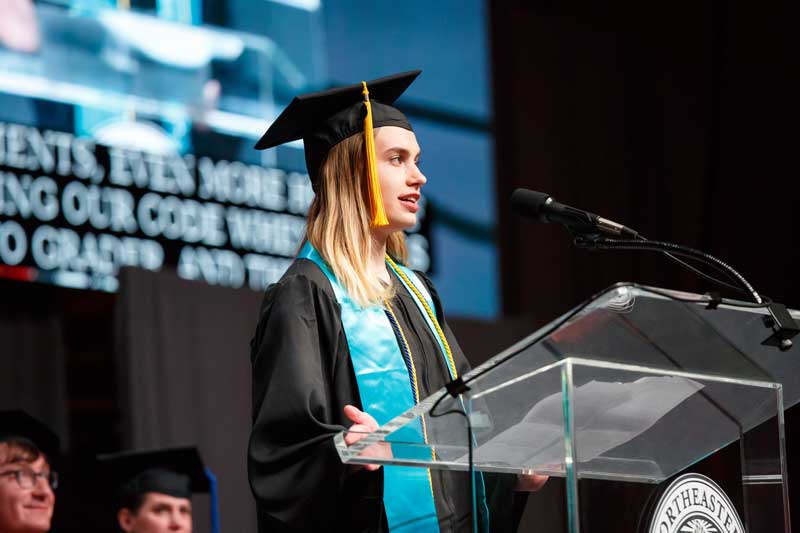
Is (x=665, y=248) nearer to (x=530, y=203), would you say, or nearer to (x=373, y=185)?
(x=530, y=203)

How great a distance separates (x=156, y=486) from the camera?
4.84 metres

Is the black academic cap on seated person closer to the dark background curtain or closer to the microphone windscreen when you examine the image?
the microphone windscreen

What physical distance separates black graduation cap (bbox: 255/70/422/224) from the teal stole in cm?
27

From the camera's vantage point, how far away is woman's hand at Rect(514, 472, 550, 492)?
84.0 inches

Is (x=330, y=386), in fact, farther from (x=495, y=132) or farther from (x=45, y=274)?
(x=495, y=132)

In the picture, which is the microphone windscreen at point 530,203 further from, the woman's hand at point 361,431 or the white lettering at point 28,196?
the white lettering at point 28,196

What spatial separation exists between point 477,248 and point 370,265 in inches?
155

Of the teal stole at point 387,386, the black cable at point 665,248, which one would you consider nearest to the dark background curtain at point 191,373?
the teal stole at point 387,386

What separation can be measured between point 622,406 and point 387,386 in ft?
1.94

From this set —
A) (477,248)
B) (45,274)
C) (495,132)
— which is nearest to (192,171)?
(45,274)

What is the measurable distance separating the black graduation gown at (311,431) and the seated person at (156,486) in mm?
2545

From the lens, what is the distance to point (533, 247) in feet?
23.1

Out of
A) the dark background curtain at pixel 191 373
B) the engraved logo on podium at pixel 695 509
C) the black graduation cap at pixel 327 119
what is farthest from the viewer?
the dark background curtain at pixel 191 373

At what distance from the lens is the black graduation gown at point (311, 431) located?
2.12 m
